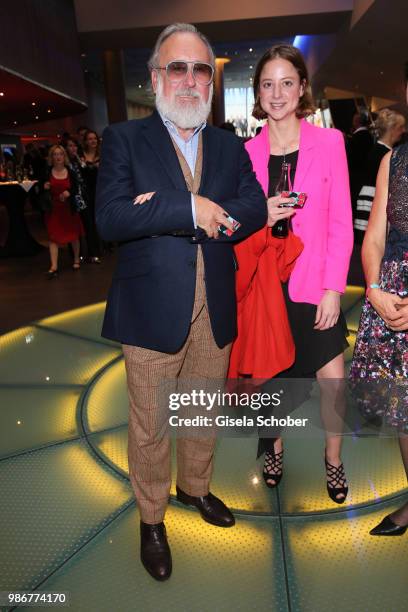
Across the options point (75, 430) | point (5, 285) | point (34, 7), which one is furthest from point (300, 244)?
point (34, 7)

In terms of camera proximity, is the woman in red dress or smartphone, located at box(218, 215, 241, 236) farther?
the woman in red dress

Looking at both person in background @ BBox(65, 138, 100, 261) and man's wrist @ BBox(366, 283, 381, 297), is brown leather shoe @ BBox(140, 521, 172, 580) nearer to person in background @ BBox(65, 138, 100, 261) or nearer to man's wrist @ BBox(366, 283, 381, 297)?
man's wrist @ BBox(366, 283, 381, 297)

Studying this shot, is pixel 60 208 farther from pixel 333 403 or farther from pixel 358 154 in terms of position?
pixel 333 403

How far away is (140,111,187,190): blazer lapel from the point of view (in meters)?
1.57

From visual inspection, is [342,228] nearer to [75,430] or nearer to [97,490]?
[97,490]

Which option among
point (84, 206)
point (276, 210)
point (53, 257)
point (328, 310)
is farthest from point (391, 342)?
point (53, 257)

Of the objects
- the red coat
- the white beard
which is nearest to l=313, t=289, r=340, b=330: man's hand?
the red coat

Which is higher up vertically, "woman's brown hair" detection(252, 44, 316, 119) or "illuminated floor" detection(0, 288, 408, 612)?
"woman's brown hair" detection(252, 44, 316, 119)

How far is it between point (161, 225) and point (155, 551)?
1200 mm

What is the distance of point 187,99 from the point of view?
5.14ft

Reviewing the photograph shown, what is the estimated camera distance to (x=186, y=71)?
5.10ft

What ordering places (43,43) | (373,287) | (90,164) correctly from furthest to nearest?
(43,43) < (90,164) < (373,287)

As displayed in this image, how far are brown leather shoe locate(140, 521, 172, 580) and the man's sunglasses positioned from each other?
158 centimetres

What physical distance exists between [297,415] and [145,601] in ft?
4.62
